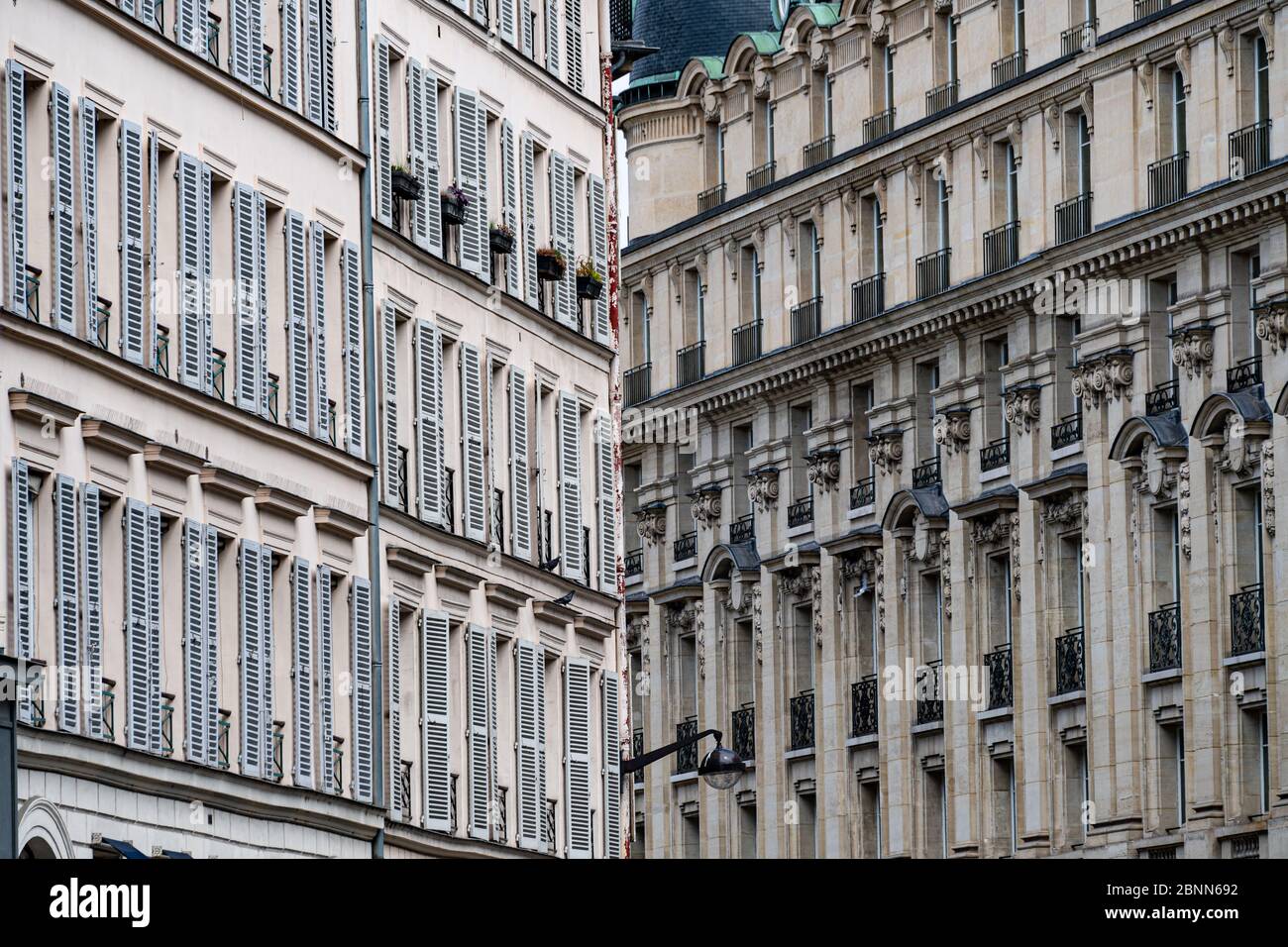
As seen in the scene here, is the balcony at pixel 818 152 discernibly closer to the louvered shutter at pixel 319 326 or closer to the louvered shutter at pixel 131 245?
the louvered shutter at pixel 319 326

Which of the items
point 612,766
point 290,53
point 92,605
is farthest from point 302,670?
point 612,766

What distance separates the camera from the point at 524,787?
48031 mm

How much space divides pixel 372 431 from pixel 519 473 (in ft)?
17.4

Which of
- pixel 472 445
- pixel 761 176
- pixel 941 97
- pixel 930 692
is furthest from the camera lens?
pixel 761 176

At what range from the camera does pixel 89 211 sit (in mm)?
35906

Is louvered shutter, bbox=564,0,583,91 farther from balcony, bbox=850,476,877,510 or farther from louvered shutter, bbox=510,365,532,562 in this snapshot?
balcony, bbox=850,476,877,510

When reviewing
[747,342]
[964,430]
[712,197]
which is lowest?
[964,430]

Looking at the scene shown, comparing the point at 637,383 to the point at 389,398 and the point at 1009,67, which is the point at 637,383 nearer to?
the point at 1009,67

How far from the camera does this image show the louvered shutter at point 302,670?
1599 inches

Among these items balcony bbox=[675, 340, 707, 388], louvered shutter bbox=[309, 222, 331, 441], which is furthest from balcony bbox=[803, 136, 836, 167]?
louvered shutter bbox=[309, 222, 331, 441]

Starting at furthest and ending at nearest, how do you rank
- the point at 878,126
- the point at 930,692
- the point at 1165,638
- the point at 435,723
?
the point at 878,126 → the point at 930,692 → the point at 1165,638 → the point at 435,723

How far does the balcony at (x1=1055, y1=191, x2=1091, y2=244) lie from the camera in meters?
72.1

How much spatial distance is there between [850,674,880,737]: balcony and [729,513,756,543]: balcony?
675 centimetres
